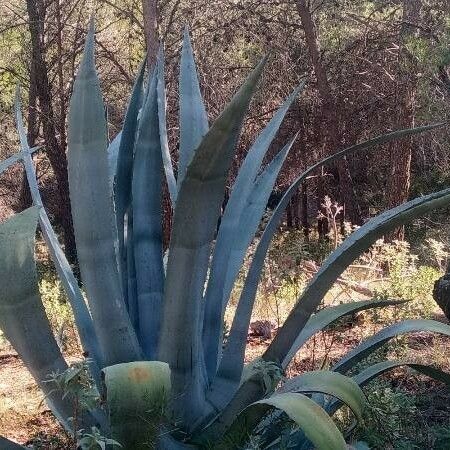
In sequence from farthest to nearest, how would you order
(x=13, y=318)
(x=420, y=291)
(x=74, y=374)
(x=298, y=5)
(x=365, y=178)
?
(x=365, y=178) < (x=298, y=5) < (x=420, y=291) < (x=13, y=318) < (x=74, y=374)

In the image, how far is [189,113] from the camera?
2.19 meters

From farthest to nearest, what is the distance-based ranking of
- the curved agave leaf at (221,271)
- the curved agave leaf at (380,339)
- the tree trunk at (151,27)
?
the tree trunk at (151,27) → the curved agave leaf at (221,271) → the curved agave leaf at (380,339)

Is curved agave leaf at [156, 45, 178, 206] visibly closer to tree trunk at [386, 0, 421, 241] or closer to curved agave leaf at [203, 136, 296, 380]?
curved agave leaf at [203, 136, 296, 380]

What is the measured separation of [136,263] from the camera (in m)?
2.13

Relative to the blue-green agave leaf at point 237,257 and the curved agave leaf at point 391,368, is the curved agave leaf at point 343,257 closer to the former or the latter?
the blue-green agave leaf at point 237,257

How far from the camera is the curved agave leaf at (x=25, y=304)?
1.61 metres

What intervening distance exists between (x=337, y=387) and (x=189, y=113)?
100cm

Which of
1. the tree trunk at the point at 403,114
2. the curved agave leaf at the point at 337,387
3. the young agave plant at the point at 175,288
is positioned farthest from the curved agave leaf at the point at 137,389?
the tree trunk at the point at 403,114

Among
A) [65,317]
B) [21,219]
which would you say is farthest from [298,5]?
[21,219]

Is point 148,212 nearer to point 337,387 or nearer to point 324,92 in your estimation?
point 337,387

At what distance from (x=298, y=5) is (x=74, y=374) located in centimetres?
933

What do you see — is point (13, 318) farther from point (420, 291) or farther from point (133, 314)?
point (420, 291)

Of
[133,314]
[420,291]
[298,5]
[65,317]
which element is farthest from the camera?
[298,5]

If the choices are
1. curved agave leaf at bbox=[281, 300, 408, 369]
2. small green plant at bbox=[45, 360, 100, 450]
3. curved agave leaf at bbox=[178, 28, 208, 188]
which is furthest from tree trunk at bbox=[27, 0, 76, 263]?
small green plant at bbox=[45, 360, 100, 450]
